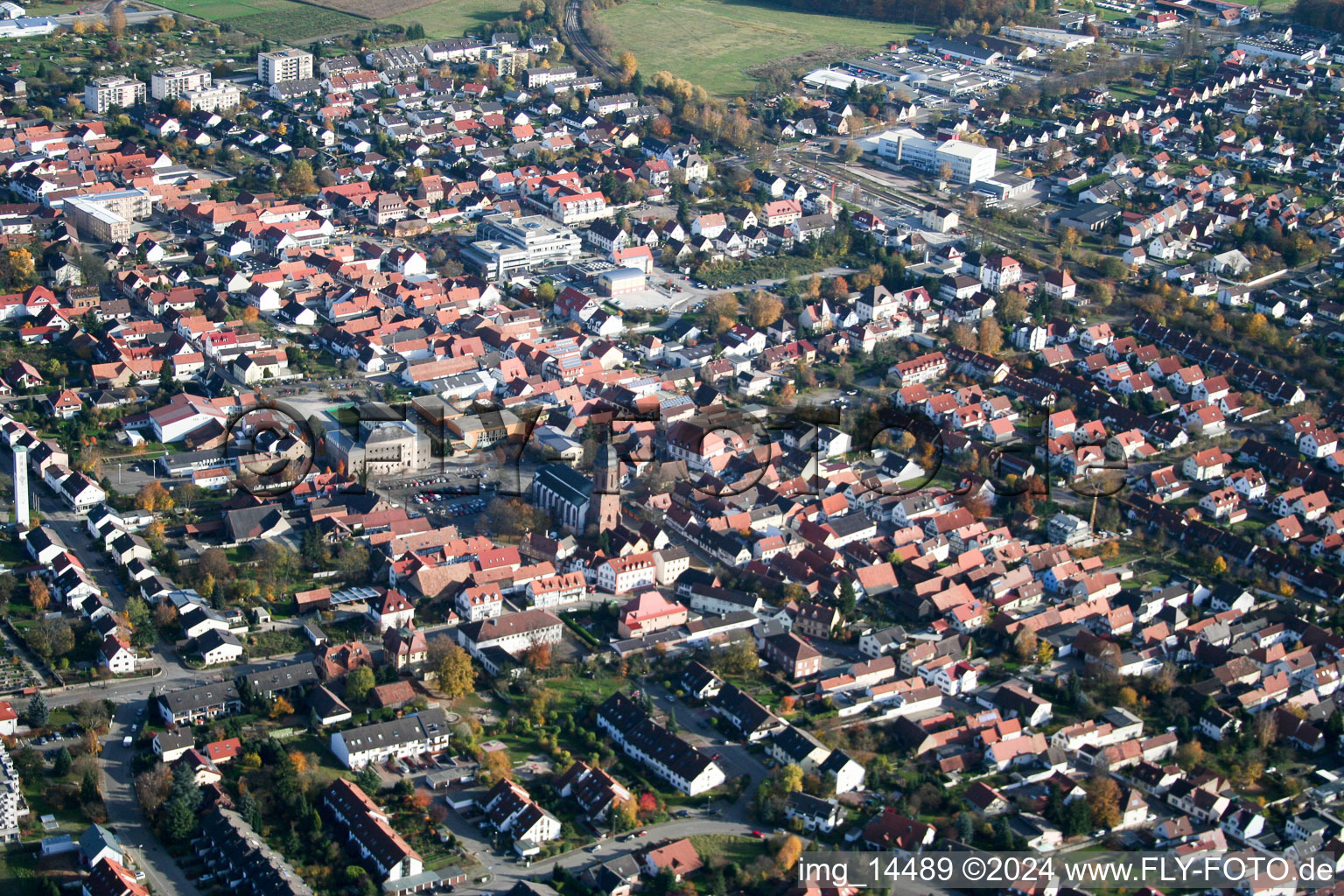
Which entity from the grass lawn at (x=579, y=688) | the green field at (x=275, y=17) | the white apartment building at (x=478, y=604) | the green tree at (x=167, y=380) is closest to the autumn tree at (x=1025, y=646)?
the grass lawn at (x=579, y=688)

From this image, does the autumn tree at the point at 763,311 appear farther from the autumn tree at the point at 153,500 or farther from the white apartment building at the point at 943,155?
the autumn tree at the point at 153,500

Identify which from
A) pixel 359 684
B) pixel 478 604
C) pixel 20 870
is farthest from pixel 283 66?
pixel 20 870

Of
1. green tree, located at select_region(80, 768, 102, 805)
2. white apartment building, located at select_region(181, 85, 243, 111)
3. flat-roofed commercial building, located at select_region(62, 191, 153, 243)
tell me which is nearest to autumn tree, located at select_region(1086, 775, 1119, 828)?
green tree, located at select_region(80, 768, 102, 805)

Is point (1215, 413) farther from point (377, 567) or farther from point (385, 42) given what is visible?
point (385, 42)

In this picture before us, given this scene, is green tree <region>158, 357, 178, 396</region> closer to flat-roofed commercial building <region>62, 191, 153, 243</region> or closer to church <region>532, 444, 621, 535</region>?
church <region>532, 444, 621, 535</region>

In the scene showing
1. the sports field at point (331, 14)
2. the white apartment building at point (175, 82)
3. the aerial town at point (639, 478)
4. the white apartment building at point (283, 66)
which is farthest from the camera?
the sports field at point (331, 14)

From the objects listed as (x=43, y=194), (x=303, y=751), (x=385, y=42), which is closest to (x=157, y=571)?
(x=303, y=751)

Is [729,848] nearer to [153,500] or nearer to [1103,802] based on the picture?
[1103,802]
